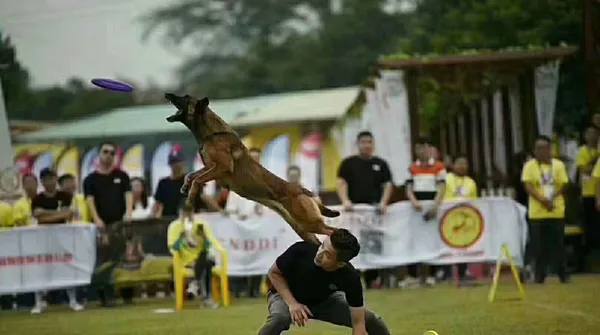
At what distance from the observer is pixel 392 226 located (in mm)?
20641

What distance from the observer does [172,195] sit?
21125 mm

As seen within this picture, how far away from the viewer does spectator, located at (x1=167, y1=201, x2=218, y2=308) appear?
1898cm

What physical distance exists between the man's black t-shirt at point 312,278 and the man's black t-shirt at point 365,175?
32.7 ft

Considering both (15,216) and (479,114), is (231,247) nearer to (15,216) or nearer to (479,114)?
(15,216)

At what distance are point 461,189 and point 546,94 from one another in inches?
168

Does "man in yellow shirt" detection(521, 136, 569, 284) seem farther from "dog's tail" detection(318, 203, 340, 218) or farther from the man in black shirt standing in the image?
the man in black shirt standing

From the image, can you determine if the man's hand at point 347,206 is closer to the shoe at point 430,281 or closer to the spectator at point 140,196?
the shoe at point 430,281

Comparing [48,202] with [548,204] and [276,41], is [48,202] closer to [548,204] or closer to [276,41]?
[548,204]

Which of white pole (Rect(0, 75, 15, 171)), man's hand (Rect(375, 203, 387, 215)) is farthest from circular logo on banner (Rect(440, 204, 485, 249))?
white pole (Rect(0, 75, 15, 171))

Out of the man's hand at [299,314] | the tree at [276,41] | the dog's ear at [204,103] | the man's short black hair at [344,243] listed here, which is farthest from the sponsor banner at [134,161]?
the man's short black hair at [344,243]

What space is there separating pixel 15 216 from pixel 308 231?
290 inches

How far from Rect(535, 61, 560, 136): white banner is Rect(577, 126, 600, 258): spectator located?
7.62ft

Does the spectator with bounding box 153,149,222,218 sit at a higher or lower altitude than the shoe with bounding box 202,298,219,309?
higher

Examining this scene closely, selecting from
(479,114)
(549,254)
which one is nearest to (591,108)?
(549,254)
